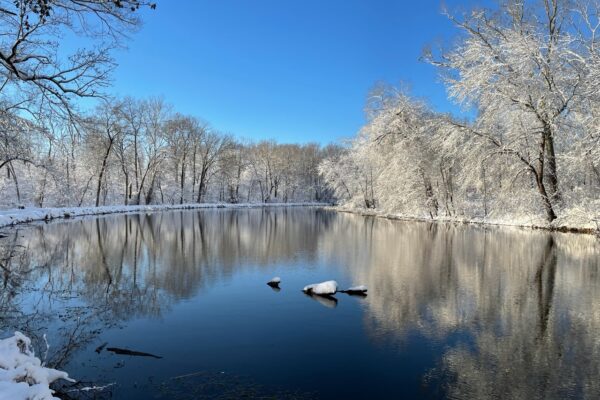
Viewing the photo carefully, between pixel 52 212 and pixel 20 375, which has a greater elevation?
pixel 52 212

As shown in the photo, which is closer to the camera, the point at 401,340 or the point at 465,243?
the point at 401,340

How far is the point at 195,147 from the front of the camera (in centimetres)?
6575

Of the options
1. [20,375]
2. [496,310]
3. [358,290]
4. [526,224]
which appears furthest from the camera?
[526,224]

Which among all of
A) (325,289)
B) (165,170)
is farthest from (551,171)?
(165,170)

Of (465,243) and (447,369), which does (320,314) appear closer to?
(447,369)

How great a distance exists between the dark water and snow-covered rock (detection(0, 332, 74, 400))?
660 mm

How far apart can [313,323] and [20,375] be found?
5047mm

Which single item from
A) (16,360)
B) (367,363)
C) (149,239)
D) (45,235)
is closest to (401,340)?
(367,363)

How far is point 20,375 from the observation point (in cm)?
459

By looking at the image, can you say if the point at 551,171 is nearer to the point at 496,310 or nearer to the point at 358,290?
the point at 496,310

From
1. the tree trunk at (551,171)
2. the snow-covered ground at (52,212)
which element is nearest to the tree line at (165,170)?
the snow-covered ground at (52,212)

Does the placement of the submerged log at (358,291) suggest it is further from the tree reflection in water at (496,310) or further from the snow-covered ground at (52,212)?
the snow-covered ground at (52,212)

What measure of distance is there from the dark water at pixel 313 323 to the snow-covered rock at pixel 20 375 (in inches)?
26.0

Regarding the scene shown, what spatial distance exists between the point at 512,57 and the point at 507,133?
509cm
